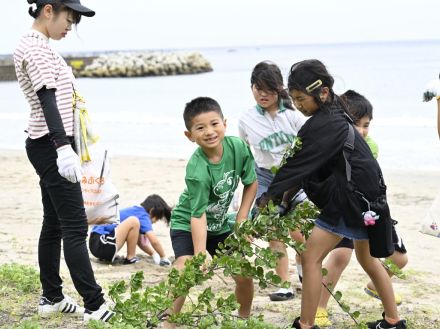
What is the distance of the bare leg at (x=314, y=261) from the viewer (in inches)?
155

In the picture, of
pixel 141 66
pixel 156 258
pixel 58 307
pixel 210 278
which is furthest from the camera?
pixel 141 66

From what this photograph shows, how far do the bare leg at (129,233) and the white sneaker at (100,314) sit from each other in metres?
2.34

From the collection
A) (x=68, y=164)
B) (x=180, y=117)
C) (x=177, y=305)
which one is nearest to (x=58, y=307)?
(x=177, y=305)

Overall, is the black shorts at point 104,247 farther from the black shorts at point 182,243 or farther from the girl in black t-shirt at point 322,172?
the girl in black t-shirt at point 322,172

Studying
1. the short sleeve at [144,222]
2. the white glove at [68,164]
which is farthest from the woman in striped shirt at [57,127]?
the short sleeve at [144,222]

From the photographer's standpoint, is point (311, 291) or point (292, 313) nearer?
point (311, 291)

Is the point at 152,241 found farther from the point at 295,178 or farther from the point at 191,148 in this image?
the point at 191,148

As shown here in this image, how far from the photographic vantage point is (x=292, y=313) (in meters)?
4.84

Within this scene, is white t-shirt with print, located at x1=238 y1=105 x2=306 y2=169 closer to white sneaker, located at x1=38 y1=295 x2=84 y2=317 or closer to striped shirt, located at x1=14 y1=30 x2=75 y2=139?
striped shirt, located at x1=14 y1=30 x2=75 y2=139

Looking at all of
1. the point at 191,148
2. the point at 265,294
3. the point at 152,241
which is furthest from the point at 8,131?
the point at 265,294

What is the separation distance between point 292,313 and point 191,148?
11.1 m

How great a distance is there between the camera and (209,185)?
159 inches

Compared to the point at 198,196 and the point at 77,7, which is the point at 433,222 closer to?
the point at 198,196

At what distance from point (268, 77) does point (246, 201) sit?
130 centimetres
